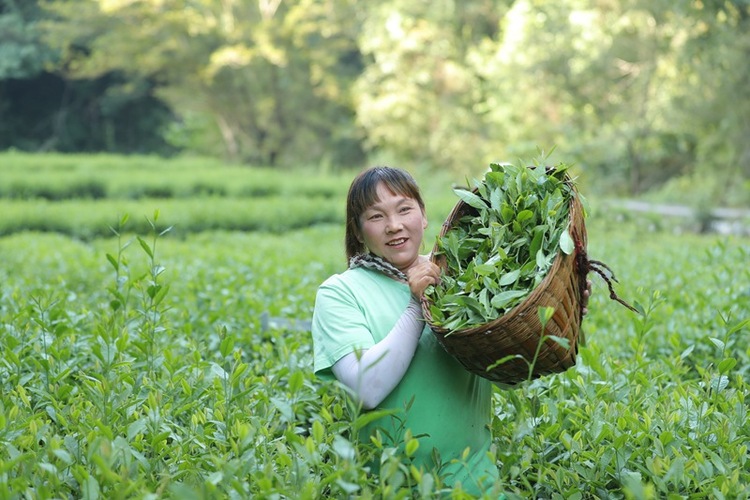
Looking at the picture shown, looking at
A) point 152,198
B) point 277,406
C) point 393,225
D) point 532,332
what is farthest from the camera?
point 152,198

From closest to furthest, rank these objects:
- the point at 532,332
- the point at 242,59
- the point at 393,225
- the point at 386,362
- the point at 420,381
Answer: the point at 532,332 → the point at 386,362 → the point at 420,381 → the point at 393,225 → the point at 242,59

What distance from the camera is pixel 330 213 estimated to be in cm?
1348

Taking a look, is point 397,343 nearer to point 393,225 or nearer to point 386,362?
point 386,362

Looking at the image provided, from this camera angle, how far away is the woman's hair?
1.92 metres

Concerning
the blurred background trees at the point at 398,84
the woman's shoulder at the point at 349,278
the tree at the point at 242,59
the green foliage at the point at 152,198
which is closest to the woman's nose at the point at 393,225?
the woman's shoulder at the point at 349,278

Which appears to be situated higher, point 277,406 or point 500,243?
point 500,243

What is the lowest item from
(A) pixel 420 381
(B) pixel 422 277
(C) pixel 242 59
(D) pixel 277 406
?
(C) pixel 242 59

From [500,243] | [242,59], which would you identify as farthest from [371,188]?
[242,59]

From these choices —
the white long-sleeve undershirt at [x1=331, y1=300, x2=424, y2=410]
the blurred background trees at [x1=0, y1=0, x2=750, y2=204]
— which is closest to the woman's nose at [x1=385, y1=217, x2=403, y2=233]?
the white long-sleeve undershirt at [x1=331, y1=300, x2=424, y2=410]

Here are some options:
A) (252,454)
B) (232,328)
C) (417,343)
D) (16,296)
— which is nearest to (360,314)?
(417,343)

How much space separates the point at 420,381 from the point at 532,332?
13.9 inches

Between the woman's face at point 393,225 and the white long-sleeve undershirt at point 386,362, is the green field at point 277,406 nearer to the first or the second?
the white long-sleeve undershirt at point 386,362

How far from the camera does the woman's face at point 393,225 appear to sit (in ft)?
6.28

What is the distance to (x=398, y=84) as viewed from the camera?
22.7m
